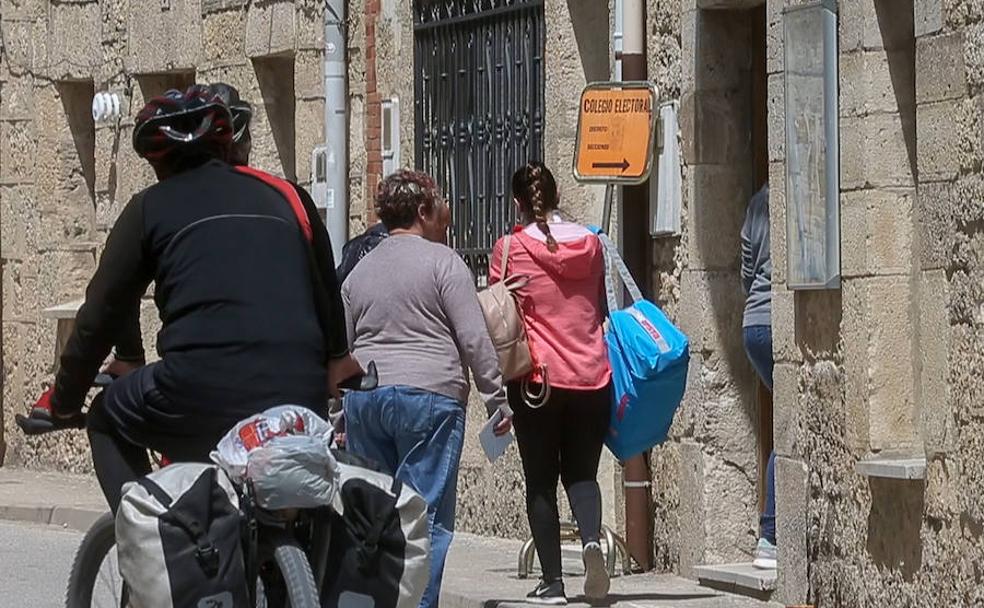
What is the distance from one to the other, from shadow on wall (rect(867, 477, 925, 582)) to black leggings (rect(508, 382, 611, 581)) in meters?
1.12

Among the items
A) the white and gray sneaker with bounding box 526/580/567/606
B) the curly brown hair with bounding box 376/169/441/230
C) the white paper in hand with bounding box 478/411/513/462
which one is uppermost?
the curly brown hair with bounding box 376/169/441/230

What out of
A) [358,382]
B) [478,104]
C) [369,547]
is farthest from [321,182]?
[369,547]

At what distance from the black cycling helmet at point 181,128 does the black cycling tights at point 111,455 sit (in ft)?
1.96

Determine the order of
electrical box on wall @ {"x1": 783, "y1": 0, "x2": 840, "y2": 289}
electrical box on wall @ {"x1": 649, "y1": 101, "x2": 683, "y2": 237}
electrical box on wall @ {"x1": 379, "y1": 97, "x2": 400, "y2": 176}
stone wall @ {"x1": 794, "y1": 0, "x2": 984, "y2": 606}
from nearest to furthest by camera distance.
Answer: stone wall @ {"x1": 794, "y1": 0, "x2": 984, "y2": 606}
electrical box on wall @ {"x1": 783, "y1": 0, "x2": 840, "y2": 289}
electrical box on wall @ {"x1": 649, "y1": 101, "x2": 683, "y2": 237}
electrical box on wall @ {"x1": 379, "y1": 97, "x2": 400, "y2": 176}

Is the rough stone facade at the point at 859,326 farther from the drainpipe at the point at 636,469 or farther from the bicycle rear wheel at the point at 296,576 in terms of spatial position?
the bicycle rear wheel at the point at 296,576

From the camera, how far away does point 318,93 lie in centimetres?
1481

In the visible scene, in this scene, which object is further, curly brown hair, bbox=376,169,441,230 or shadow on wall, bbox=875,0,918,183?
shadow on wall, bbox=875,0,918,183

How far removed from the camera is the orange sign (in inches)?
435

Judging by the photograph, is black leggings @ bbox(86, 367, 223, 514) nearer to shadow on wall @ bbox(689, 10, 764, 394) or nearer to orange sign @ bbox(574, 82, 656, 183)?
shadow on wall @ bbox(689, 10, 764, 394)

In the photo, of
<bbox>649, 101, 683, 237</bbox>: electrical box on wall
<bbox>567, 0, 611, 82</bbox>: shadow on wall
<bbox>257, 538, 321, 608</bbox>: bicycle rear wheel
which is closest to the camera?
<bbox>257, 538, 321, 608</bbox>: bicycle rear wheel

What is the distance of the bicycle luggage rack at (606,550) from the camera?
10617mm

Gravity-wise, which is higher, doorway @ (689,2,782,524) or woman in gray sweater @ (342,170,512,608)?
doorway @ (689,2,782,524)

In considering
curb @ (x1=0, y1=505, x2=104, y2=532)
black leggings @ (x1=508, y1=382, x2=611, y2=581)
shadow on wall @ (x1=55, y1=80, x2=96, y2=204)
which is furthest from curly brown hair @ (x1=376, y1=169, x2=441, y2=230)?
shadow on wall @ (x1=55, y1=80, x2=96, y2=204)

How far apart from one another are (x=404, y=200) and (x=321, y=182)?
6032 millimetres
